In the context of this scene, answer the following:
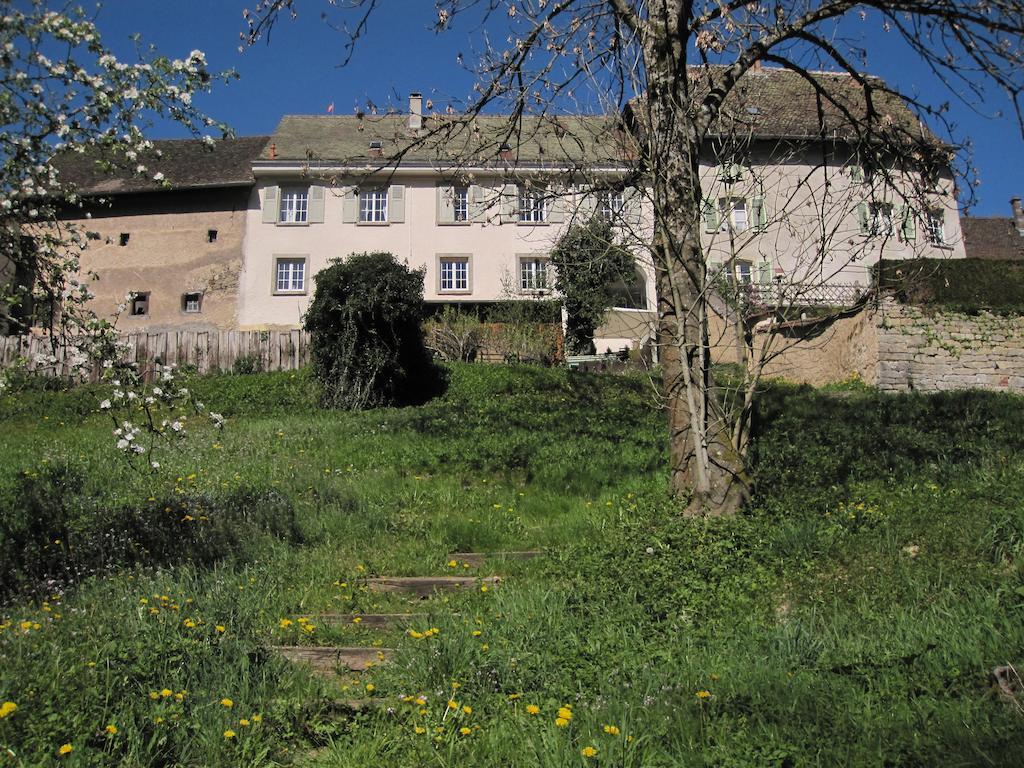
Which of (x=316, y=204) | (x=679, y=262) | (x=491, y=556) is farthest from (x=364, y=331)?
(x=316, y=204)

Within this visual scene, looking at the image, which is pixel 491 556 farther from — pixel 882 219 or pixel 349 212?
pixel 349 212

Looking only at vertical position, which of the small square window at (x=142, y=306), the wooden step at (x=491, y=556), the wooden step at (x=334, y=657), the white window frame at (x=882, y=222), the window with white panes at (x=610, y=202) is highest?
the small square window at (x=142, y=306)

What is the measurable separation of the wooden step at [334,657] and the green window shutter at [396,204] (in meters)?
27.5

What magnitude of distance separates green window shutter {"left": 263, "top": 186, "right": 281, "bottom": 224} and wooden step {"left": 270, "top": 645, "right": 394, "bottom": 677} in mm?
28011

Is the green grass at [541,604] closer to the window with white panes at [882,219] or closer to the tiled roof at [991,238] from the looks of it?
the window with white panes at [882,219]

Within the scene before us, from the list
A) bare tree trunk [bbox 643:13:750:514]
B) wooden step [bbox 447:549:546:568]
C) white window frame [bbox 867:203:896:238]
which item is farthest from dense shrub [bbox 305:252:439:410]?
white window frame [bbox 867:203:896:238]

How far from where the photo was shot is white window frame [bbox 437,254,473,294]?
1231 inches

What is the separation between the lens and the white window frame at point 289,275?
102 ft

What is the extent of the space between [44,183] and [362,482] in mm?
4292

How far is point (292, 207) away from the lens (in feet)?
103

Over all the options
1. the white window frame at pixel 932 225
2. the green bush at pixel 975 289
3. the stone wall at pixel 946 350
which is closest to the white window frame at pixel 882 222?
the white window frame at pixel 932 225

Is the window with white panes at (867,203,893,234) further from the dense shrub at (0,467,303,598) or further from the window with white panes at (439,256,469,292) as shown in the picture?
the window with white panes at (439,256,469,292)

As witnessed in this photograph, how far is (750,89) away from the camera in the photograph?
875 centimetres

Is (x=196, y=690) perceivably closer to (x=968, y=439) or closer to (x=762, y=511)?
(x=762, y=511)
